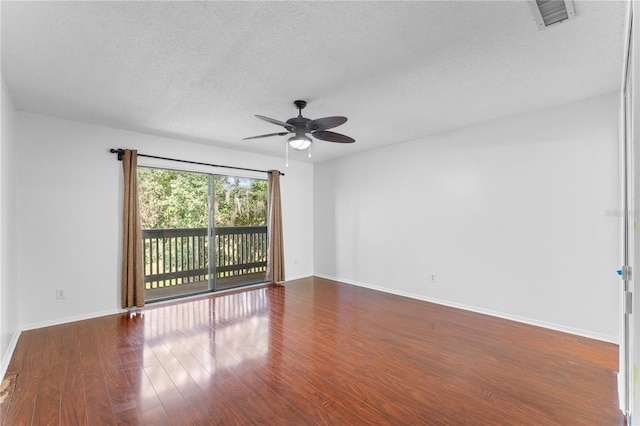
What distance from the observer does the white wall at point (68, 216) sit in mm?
3533

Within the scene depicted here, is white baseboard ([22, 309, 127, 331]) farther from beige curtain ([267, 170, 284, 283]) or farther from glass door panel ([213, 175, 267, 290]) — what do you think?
beige curtain ([267, 170, 284, 283])

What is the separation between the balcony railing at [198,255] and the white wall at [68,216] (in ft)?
2.69

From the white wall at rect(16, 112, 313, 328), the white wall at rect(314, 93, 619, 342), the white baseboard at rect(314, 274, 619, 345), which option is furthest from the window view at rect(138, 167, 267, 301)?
the white baseboard at rect(314, 274, 619, 345)

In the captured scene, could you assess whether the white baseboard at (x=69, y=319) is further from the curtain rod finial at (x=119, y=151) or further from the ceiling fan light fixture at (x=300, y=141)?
the ceiling fan light fixture at (x=300, y=141)

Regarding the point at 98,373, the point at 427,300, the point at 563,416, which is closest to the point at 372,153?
the point at 427,300

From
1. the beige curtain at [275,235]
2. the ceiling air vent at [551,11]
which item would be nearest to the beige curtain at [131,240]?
the beige curtain at [275,235]

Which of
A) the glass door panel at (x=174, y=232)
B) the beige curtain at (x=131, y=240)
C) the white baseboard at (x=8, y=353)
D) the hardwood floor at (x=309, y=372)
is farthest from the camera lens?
the glass door panel at (x=174, y=232)

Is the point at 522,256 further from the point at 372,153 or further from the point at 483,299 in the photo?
the point at 372,153

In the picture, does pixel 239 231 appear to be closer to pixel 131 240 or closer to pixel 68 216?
pixel 131 240

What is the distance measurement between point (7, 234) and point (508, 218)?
5.54 meters

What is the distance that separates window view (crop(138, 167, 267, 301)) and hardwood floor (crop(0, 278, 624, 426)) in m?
1.27

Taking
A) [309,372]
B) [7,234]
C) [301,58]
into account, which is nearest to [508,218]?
[309,372]

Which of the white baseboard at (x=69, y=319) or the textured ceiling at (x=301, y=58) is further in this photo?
the white baseboard at (x=69, y=319)

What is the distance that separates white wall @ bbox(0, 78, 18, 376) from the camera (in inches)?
101
